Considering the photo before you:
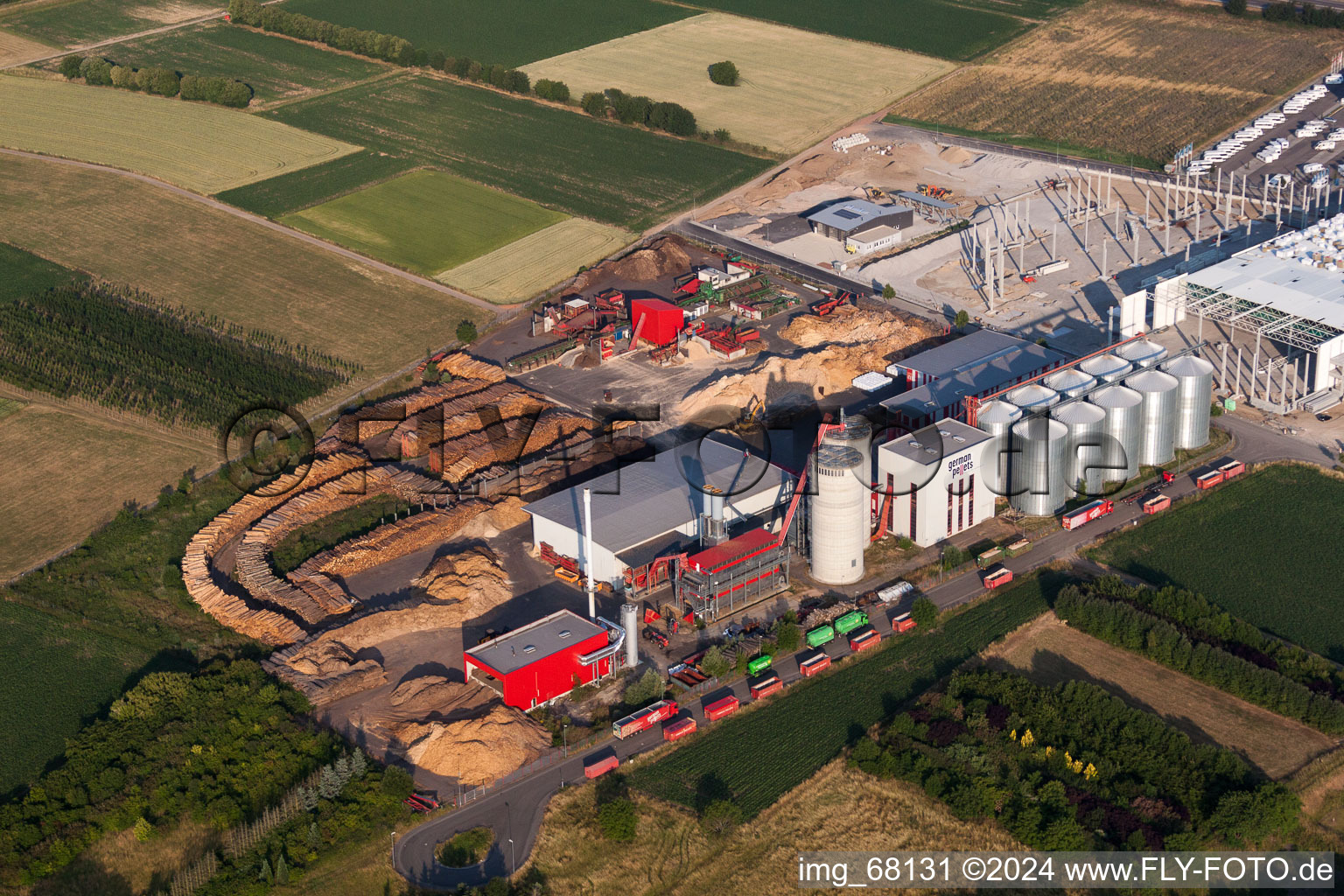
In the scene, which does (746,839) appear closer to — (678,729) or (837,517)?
(678,729)

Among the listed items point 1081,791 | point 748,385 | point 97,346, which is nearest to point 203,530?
point 97,346

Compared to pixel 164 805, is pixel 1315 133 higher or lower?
higher

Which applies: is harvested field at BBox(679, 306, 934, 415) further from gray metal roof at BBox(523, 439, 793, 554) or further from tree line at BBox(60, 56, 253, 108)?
tree line at BBox(60, 56, 253, 108)

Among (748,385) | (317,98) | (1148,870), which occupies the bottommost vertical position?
(1148,870)

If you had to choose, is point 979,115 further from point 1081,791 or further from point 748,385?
point 1081,791

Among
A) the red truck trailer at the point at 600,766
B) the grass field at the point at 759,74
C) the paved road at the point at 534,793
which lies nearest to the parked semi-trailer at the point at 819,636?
the paved road at the point at 534,793

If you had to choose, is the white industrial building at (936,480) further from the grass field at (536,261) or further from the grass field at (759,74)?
the grass field at (759,74)

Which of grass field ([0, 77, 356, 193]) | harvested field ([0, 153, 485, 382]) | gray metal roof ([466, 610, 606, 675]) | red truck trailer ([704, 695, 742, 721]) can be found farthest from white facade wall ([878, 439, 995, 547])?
grass field ([0, 77, 356, 193])
